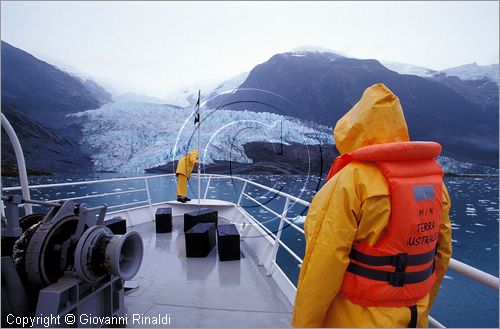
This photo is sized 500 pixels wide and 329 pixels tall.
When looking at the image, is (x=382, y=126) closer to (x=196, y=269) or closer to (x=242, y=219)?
(x=196, y=269)

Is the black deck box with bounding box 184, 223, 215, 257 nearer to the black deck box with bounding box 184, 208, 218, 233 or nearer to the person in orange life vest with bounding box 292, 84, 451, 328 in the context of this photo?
the black deck box with bounding box 184, 208, 218, 233

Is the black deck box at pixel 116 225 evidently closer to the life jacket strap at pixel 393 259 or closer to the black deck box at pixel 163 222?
the black deck box at pixel 163 222

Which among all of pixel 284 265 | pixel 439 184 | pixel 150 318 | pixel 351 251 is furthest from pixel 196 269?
pixel 284 265

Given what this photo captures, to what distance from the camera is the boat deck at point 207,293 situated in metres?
2.44

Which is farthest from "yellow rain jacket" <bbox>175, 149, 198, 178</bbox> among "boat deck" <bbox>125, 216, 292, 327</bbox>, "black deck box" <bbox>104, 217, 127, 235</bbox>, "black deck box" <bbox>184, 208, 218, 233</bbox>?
"boat deck" <bbox>125, 216, 292, 327</bbox>

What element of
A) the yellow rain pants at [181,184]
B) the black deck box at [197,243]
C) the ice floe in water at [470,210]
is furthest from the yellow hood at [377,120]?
the ice floe in water at [470,210]

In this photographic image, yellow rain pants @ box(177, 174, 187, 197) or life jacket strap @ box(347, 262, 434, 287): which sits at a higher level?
life jacket strap @ box(347, 262, 434, 287)

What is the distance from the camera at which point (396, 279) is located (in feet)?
3.79

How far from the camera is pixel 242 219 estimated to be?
5.49 m

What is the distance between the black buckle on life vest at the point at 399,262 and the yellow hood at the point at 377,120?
45cm

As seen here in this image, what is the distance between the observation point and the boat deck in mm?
2441

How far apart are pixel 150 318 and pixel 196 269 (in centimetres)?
109

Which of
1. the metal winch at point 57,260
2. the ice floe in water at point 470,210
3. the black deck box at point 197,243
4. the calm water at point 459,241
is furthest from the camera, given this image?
the ice floe in water at point 470,210

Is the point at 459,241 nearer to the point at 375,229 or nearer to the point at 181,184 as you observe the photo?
the point at 181,184
